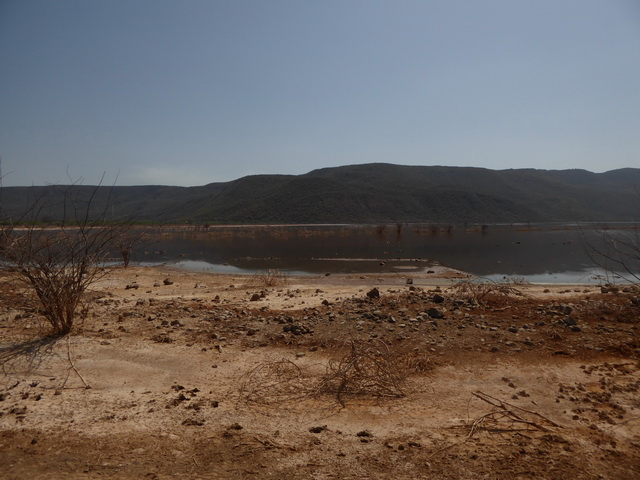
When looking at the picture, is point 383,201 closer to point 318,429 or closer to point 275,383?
point 275,383

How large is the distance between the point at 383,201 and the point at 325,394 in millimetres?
92355

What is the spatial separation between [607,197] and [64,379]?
134m

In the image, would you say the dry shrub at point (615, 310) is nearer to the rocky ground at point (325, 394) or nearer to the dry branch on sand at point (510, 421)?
the rocky ground at point (325, 394)

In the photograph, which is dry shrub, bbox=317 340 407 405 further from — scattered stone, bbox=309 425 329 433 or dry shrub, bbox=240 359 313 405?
scattered stone, bbox=309 425 329 433

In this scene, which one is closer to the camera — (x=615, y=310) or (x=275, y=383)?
(x=275, y=383)

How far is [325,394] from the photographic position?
456cm

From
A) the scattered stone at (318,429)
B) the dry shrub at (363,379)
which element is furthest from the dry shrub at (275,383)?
the scattered stone at (318,429)

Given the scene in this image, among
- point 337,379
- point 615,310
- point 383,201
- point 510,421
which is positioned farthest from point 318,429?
A: point 383,201

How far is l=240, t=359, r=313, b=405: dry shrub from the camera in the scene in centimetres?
447

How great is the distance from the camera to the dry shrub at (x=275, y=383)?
4469 mm

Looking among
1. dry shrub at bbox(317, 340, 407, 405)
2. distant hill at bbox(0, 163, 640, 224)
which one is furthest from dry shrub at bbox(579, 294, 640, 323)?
distant hill at bbox(0, 163, 640, 224)

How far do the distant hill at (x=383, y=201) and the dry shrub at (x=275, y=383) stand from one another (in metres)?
77.6

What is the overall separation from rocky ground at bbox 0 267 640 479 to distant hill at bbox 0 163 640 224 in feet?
248

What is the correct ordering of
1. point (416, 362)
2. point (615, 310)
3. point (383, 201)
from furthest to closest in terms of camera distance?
point (383, 201), point (615, 310), point (416, 362)
